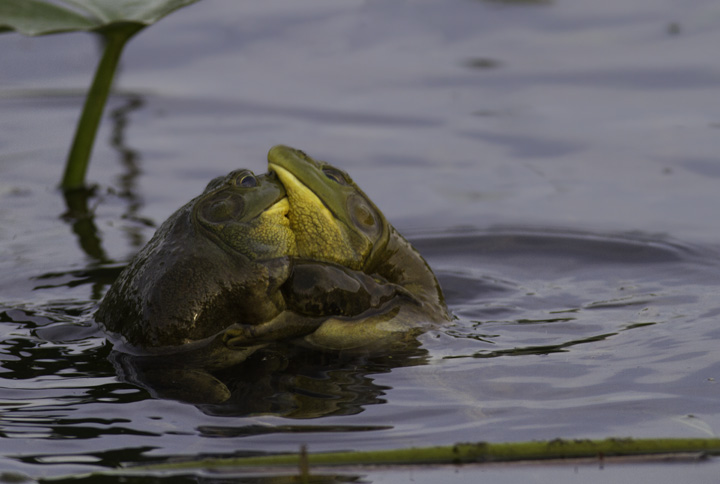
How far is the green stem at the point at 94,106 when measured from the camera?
6.22m

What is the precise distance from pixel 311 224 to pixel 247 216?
28 cm

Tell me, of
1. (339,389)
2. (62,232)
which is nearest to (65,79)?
(62,232)

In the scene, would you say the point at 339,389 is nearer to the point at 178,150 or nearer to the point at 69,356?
the point at 69,356

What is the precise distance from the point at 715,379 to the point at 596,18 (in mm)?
6696

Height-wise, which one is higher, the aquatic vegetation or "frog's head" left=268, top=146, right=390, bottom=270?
the aquatic vegetation

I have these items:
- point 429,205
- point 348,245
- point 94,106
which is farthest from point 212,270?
point 94,106

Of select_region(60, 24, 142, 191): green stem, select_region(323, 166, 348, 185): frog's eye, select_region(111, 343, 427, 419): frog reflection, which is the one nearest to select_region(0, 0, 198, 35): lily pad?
select_region(60, 24, 142, 191): green stem

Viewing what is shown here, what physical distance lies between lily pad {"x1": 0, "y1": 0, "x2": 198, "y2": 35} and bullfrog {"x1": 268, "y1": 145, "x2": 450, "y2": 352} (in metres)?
1.76

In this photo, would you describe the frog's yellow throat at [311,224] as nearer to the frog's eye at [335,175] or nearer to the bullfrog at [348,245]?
the bullfrog at [348,245]

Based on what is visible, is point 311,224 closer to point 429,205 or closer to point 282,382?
point 282,382

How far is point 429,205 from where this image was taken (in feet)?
21.8

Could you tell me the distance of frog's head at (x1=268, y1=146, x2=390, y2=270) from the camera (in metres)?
4.22

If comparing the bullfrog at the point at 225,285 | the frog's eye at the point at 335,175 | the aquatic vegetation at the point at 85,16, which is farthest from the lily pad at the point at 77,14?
the bullfrog at the point at 225,285

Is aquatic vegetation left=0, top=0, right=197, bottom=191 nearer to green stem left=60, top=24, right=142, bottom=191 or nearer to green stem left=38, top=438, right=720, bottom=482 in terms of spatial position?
green stem left=60, top=24, right=142, bottom=191
